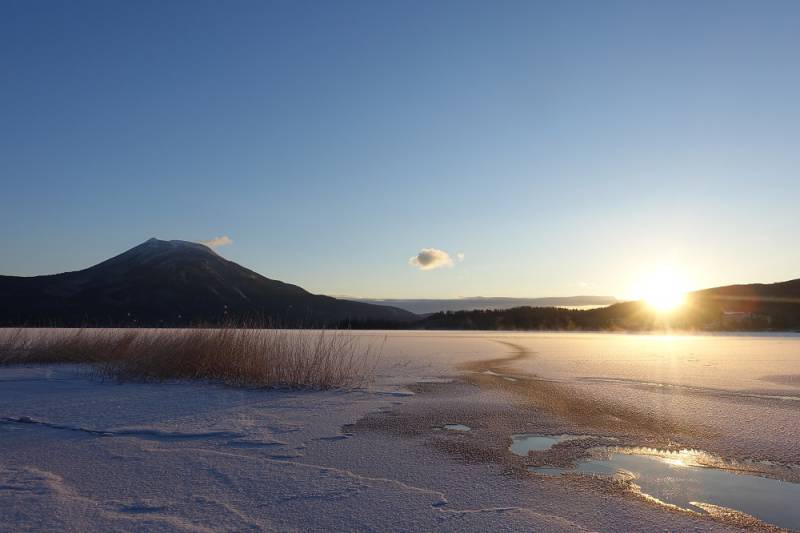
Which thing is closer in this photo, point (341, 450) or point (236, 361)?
point (341, 450)

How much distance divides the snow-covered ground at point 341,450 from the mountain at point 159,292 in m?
66.4

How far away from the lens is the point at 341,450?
3.88 m

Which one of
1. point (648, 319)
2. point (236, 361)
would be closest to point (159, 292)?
point (648, 319)

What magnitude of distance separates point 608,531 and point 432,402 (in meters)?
3.77

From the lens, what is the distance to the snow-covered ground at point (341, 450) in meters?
2.55

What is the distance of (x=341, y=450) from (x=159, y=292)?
103687 mm

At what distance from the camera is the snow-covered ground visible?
255 centimetres

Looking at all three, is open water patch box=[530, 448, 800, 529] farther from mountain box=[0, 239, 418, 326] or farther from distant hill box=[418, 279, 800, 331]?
mountain box=[0, 239, 418, 326]

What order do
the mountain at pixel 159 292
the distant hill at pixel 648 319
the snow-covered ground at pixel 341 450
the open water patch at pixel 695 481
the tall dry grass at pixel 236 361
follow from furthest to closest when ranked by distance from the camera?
the mountain at pixel 159 292 < the distant hill at pixel 648 319 < the tall dry grass at pixel 236 361 < the open water patch at pixel 695 481 < the snow-covered ground at pixel 341 450

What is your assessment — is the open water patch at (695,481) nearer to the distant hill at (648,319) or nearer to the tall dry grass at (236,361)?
the tall dry grass at (236,361)

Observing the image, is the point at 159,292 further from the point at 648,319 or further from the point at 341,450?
the point at 341,450

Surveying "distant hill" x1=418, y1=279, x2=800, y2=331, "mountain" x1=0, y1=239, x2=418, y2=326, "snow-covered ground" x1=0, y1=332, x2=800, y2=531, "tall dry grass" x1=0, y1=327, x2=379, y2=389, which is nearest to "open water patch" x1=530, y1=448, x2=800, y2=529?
"snow-covered ground" x1=0, y1=332, x2=800, y2=531

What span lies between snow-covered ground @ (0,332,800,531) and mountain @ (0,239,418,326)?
66.4 m

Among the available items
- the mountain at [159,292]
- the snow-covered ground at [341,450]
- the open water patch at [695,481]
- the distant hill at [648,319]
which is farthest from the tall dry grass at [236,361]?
the mountain at [159,292]
